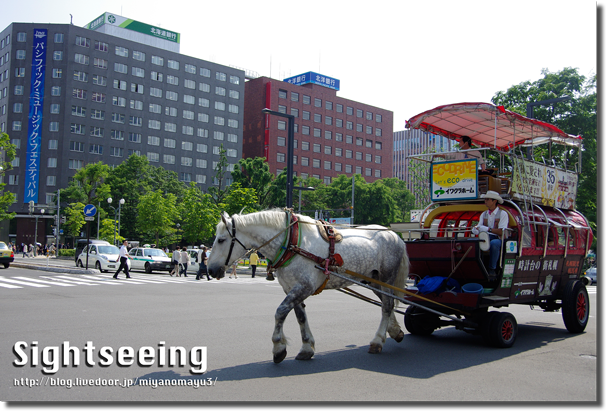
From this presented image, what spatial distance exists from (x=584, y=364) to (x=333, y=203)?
6533 centimetres

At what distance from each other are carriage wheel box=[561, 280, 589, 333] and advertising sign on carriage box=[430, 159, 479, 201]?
2466 mm

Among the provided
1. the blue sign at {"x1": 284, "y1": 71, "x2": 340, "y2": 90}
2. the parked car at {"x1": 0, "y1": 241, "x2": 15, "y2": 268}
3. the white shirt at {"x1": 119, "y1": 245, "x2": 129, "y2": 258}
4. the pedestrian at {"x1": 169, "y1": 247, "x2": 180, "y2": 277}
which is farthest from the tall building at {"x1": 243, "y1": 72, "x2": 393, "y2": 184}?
the white shirt at {"x1": 119, "y1": 245, "x2": 129, "y2": 258}

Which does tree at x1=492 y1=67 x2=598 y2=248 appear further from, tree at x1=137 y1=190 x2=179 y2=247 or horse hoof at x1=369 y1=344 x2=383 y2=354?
tree at x1=137 y1=190 x2=179 y2=247

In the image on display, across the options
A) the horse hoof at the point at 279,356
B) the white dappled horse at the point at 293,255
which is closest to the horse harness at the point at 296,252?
the white dappled horse at the point at 293,255

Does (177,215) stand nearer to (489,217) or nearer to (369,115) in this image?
(489,217)

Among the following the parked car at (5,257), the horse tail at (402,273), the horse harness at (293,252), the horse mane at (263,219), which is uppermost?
the horse mane at (263,219)

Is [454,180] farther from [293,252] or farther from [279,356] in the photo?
[279,356]

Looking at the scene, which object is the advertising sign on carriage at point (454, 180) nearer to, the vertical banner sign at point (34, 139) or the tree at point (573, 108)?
the tree at point (573, 108)

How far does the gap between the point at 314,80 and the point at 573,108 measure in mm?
71825

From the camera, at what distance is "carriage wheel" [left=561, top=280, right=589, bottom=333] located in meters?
9.18

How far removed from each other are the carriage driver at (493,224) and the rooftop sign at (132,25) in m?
89.3

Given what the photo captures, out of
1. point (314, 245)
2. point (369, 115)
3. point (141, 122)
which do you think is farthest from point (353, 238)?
point (369, 115)

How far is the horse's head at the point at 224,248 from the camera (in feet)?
22.6

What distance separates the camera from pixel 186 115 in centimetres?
8881
